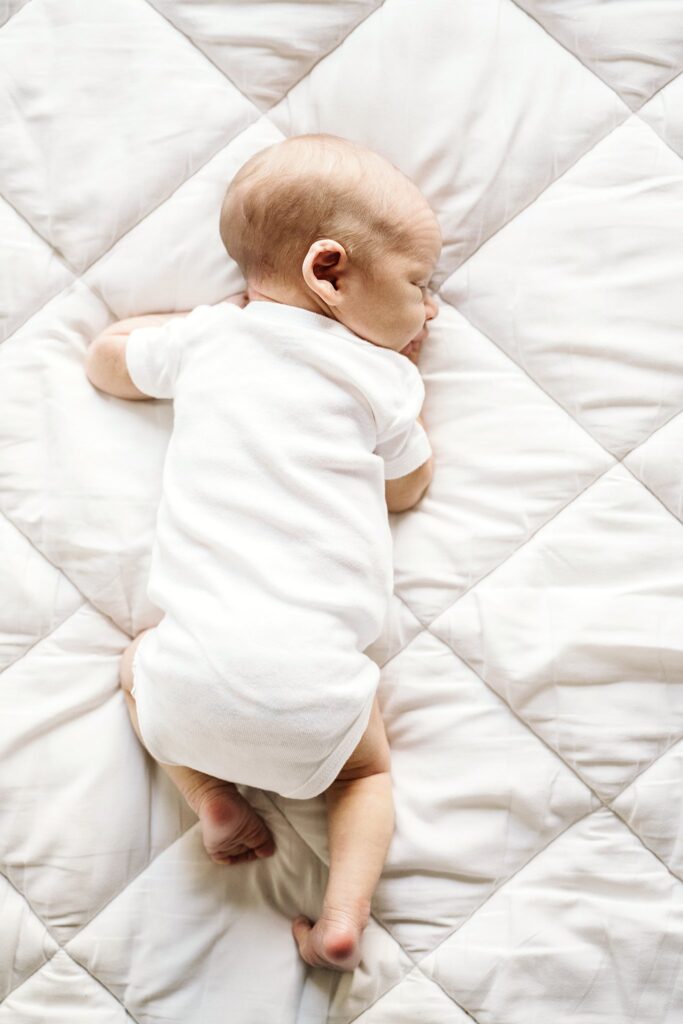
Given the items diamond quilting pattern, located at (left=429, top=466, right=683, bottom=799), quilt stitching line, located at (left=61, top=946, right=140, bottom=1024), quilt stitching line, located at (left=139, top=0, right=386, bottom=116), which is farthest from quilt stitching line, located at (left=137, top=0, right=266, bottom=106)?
quilt stitching line, located at (left=61, top=946, right=140, bottom=1024)

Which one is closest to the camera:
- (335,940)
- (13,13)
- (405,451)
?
(335,940)

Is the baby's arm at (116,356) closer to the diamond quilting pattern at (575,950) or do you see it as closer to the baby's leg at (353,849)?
A: the baby's leg at (353,849)

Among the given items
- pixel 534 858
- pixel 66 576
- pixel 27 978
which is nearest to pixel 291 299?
pixel 66 576

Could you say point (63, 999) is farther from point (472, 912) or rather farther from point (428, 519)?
point (428, 519)

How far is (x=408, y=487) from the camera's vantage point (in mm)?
1044

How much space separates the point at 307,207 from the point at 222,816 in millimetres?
600

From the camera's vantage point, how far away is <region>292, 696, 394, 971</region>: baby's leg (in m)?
0.93

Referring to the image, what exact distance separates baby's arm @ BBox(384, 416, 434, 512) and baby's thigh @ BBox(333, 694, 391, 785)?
21 centimetres

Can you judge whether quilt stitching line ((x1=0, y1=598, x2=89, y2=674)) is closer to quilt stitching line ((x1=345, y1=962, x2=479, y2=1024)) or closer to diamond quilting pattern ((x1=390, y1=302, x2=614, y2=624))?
diamond quilting pattern ((x1=390, y1=302, x2=614, y2=624))

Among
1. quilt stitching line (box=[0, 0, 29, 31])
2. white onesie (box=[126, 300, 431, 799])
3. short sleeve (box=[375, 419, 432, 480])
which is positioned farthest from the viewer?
quilt stitching line (box=[0, 0, 29, 31])

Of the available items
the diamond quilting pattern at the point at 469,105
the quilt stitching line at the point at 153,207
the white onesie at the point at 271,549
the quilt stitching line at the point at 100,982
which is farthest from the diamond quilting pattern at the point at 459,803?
the quilt stitching line at the point at 153,207

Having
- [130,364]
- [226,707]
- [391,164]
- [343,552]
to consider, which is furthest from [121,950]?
[391,164]

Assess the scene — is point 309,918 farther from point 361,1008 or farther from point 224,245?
point 224,245

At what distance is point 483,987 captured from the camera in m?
0.95
